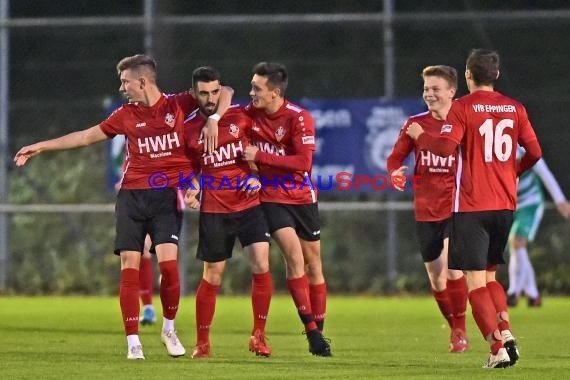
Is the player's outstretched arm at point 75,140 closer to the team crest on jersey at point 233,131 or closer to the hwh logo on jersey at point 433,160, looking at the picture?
the team crest on jersey at point 233,131

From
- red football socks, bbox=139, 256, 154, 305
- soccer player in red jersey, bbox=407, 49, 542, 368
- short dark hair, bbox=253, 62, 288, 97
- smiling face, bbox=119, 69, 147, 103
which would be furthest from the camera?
red football socks, bbox=139, 256, 154, 305

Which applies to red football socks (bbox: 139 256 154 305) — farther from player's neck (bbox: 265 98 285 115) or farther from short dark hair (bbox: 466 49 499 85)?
short dark hair (bbox: 466 49 499 85)

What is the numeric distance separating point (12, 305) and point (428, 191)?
7.14 m

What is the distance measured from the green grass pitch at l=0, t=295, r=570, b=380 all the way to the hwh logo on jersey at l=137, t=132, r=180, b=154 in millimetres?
1372

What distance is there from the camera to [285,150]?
35.2 ft

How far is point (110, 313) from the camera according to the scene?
15.9 metres

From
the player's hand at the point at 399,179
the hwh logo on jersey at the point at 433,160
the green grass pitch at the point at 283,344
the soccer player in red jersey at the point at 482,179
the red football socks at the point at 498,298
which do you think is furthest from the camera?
the hwh logo on jersey at the point at 433,160

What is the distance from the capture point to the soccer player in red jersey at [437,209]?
11.2 m

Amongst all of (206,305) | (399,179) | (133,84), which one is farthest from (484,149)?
(133,84)

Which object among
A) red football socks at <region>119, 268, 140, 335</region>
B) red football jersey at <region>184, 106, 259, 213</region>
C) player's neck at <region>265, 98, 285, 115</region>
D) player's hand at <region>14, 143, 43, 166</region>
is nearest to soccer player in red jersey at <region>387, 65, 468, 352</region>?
player's neck at <region>265, 98, 285, 115</region>

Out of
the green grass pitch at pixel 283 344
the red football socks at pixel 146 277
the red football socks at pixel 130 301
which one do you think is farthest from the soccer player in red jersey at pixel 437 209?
the red football socks at pixel 146 277

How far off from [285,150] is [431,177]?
128cm

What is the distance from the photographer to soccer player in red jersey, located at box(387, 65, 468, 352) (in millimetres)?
11156

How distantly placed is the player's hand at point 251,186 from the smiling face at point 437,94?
4.20 ft
